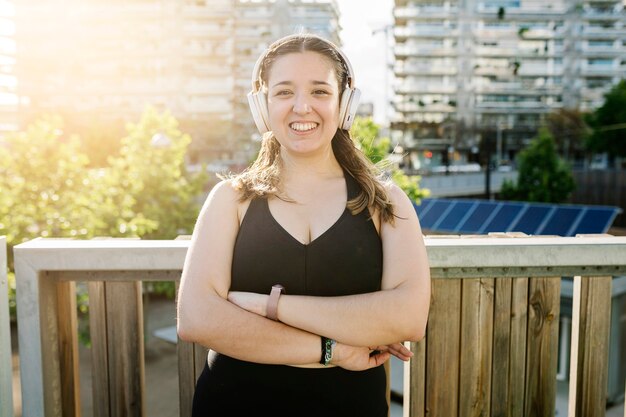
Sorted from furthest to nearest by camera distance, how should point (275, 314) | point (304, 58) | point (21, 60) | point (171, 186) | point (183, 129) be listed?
1. point (21, 60)
2. point (183, 129)
3. point (171, 186)
4. point (304, 58)
5. point (275, 314)

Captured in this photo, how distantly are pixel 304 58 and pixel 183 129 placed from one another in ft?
208

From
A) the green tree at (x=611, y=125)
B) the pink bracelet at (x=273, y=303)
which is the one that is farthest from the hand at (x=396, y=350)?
the green tree at (x=611, y=125)

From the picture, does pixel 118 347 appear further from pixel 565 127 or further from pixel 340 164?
pixel 565 127

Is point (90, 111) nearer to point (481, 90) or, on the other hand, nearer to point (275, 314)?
point (481, 90)

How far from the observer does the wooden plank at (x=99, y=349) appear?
2.19m

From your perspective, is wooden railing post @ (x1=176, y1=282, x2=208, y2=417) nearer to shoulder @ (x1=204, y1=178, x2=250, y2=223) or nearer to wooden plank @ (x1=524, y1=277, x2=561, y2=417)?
shoulder @ (x1=204, y1=178, x2=250, y2=223)

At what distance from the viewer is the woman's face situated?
1.88 meters

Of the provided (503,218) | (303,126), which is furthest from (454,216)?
(303,126)

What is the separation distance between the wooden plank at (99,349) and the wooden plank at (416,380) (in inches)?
47.3

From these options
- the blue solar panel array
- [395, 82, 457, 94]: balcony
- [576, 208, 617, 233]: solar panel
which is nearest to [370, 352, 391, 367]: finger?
the blue solar panel array

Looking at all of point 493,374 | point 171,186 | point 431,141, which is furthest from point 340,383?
point 431,141

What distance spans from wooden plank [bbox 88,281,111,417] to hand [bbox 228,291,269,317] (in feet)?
2.27

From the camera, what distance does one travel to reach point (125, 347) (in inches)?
87.0

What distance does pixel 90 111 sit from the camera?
63.3m
